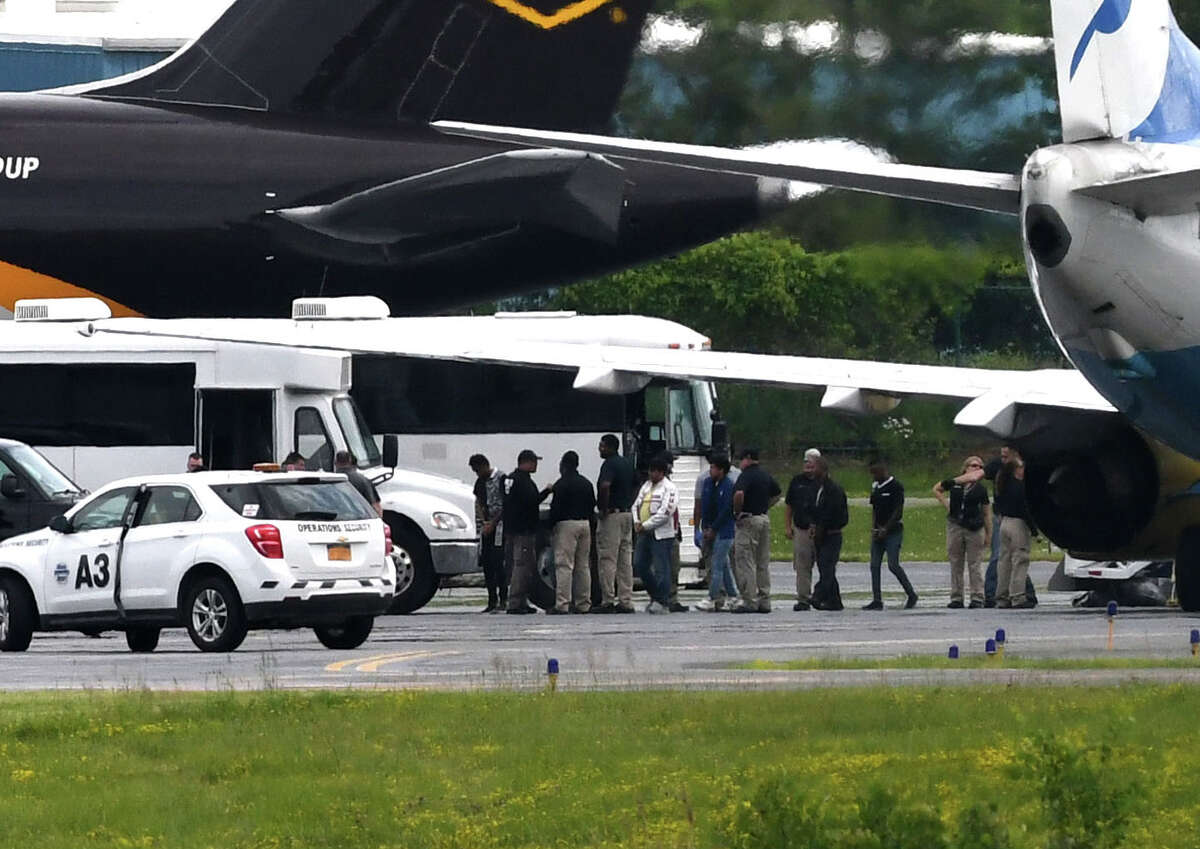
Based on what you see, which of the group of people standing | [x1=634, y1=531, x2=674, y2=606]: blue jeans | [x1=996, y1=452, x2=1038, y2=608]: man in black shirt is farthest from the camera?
[x1=634, y1=531, x2=674, y2=606]: blue jeans

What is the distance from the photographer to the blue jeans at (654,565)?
29.5 meters

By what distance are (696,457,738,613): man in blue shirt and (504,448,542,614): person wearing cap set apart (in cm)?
198

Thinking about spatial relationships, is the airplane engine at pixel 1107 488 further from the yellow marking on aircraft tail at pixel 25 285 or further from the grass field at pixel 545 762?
the yellow marking on aircraft tail at pixel 25 285

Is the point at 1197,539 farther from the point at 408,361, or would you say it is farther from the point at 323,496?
the point at 408,361

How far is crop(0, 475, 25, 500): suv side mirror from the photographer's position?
1114 inches

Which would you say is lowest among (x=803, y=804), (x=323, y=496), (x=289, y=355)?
(x=803, y=804)

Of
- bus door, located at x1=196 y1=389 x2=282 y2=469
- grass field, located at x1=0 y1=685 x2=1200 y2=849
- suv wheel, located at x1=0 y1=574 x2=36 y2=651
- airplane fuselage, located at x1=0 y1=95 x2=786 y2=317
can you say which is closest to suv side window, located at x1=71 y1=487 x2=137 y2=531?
suv wheel, located at x1=0 y1=574 x2=36 y2=651

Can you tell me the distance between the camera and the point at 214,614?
2244cm

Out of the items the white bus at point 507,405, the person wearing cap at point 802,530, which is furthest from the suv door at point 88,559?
the white bus at point 507,405

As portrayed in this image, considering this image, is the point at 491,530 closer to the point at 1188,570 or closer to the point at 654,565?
the point at 654,565

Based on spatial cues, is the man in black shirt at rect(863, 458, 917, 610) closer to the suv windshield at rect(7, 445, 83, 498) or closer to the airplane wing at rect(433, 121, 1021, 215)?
the suv windshield at rect(7, 445, 83, 498)

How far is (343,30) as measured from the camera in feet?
112

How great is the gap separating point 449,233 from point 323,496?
1131 cm

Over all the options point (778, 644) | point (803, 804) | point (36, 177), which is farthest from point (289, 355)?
point (803, 804)
